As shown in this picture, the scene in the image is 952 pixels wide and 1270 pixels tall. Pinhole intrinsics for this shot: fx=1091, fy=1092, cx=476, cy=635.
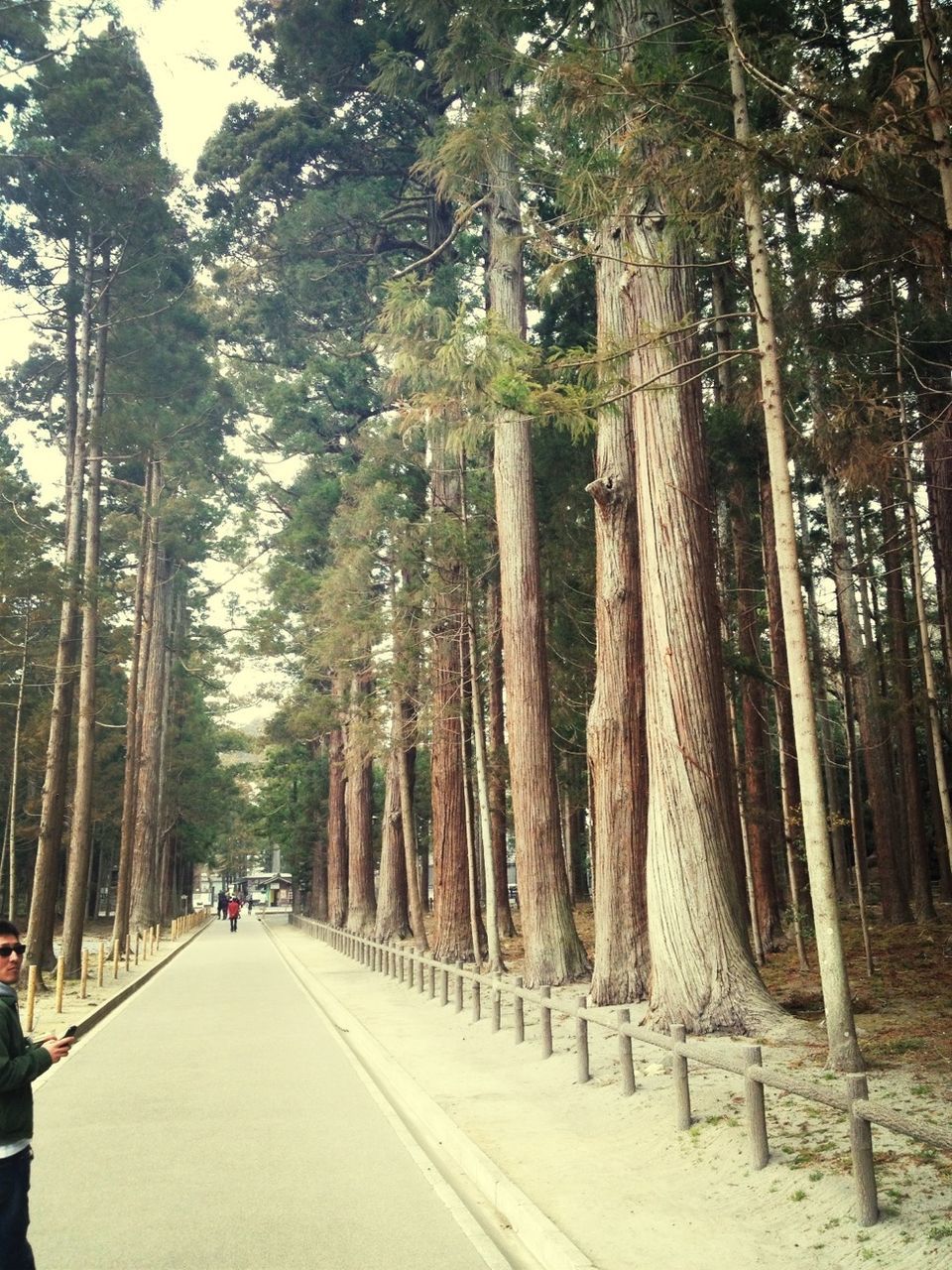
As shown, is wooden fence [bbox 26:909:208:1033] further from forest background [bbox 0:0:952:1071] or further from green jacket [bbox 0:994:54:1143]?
green jacket [bbox 0:994:54:1143]

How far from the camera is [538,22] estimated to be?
14.6 metres

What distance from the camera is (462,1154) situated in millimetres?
7574

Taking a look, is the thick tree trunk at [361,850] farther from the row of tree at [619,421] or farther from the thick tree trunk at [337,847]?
the thick tree trunk at [337,847]

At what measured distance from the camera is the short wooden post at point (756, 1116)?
6297 millimetres

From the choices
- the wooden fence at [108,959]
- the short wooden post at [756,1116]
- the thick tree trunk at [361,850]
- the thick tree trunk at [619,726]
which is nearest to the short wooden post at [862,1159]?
the short wooden post at [756,1116]

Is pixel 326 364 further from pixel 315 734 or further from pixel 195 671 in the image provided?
pixel 195 671

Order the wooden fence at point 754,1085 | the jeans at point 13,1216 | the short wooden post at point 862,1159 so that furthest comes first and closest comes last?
the short wooden post at point 862,1159 < the wooden fence at point 754,1085 < the jeans at point 13,1216

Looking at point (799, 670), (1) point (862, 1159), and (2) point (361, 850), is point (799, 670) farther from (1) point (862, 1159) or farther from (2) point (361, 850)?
(2) point (361, 850)

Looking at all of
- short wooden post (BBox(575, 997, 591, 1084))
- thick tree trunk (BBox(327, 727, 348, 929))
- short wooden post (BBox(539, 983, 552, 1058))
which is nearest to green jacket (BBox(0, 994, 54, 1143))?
short wooden post (BBox(575, 997, 591, 1084))

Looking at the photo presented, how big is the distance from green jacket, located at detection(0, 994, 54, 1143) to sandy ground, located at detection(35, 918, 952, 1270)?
105 inches

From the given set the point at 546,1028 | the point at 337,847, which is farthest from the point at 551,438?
the point at 337,847

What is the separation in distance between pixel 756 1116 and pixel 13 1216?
4102 millimetres

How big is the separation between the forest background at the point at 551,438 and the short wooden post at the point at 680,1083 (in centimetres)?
114

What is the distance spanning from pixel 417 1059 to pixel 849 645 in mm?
17297
